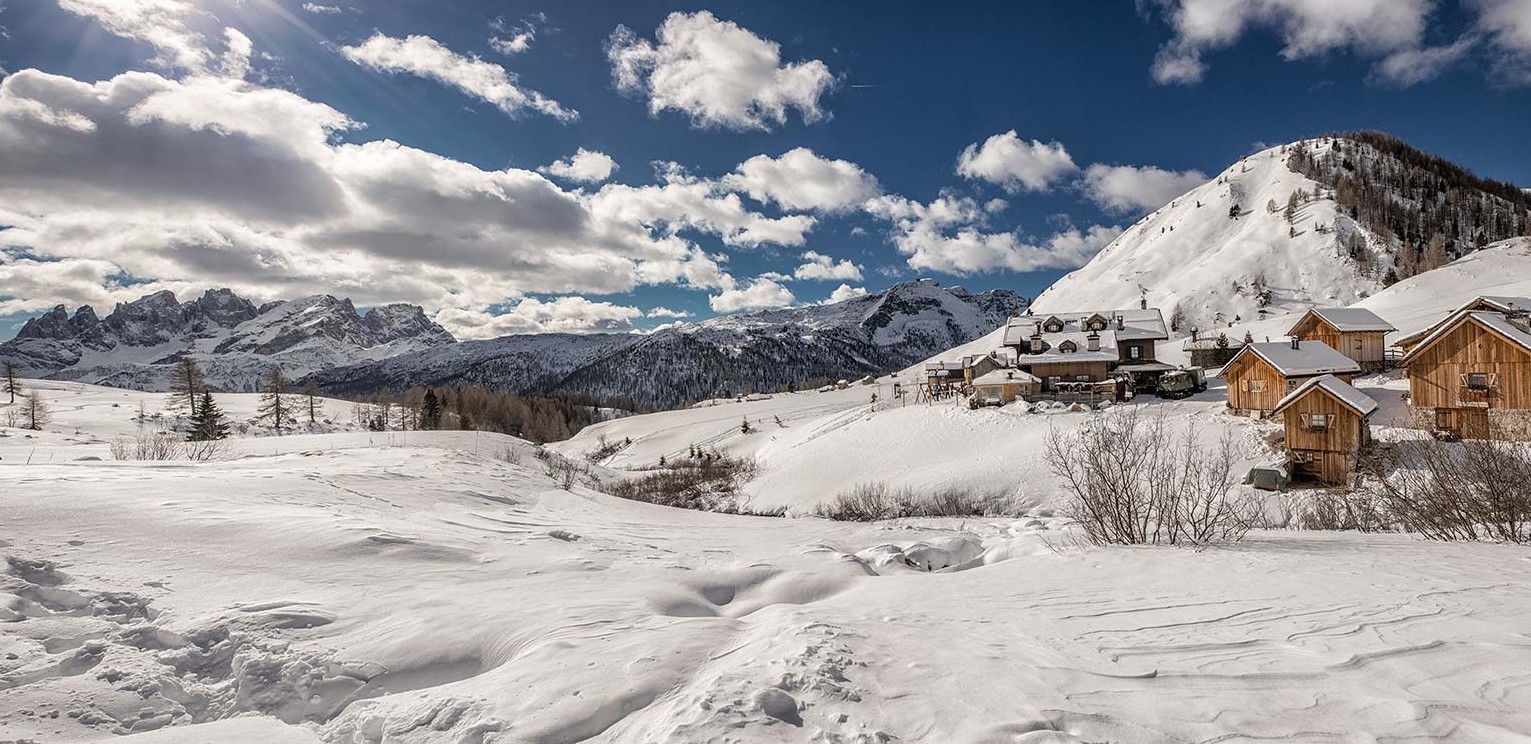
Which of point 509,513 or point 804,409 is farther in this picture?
point 804,409

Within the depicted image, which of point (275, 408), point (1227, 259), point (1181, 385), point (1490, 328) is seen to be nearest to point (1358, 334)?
point (1181, 385)

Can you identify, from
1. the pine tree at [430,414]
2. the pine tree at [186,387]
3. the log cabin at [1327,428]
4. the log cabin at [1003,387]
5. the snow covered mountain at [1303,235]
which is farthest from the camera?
the snow covered mountain at [1303,235]

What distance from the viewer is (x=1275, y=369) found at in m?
32.6

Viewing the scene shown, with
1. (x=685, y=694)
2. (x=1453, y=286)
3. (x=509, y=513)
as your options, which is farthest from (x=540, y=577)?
(x=1453, y=286)

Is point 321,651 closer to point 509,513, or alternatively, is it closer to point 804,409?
point 509,513

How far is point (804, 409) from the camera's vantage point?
246ft

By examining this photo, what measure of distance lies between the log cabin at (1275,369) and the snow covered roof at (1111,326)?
17724 millimetres

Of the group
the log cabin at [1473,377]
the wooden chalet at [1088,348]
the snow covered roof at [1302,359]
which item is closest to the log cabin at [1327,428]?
the log cabin at [1473,377]

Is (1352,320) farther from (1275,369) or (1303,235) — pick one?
(1303,235)

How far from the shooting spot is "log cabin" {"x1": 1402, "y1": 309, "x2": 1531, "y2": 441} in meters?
25.8

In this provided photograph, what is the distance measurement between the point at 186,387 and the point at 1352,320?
11120cm

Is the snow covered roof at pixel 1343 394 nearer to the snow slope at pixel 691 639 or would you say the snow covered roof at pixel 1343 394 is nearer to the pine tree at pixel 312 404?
the snow slope at pixel 691 639

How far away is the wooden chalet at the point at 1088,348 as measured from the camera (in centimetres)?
4856

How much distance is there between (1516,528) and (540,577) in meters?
18.0
